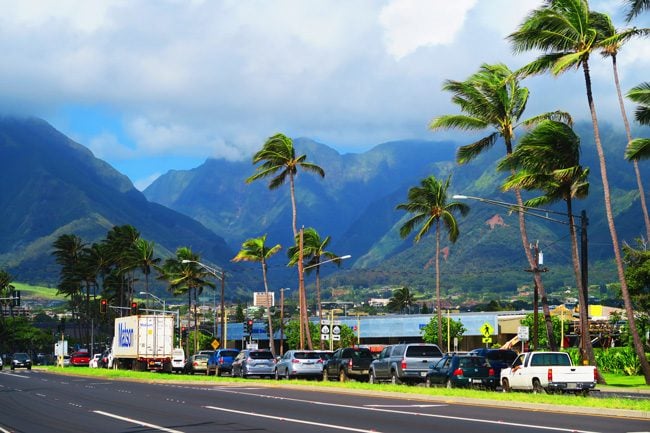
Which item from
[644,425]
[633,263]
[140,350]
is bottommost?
[644,425]

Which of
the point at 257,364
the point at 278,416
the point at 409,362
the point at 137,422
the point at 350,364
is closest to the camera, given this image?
the point at 137,422

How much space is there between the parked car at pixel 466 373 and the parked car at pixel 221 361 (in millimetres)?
29927

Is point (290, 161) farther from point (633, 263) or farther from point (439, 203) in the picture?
point (633, 263)

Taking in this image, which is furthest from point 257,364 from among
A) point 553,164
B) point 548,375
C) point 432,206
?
point 432,206

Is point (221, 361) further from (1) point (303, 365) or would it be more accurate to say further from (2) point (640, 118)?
(2) point (640, 118)

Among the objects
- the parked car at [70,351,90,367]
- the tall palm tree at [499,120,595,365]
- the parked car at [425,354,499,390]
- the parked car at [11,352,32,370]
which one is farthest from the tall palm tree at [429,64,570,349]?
the parked car at [70,351,90,367]

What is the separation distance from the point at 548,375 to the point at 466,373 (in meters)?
4.52

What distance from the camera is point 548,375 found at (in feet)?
119

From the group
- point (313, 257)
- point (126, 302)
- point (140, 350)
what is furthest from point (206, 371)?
point (126, 302)

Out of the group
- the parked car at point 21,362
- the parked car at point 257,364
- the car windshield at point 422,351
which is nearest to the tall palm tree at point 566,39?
the car windshield at point 422,351

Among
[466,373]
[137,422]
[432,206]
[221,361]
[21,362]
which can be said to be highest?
[432,206]

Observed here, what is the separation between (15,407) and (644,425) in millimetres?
19096

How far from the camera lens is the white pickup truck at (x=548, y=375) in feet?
118

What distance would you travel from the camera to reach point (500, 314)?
124938mm
